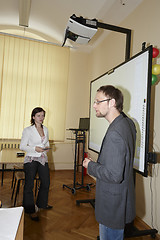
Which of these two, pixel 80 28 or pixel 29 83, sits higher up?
pixel 80 28

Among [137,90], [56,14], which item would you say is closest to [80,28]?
[137,90]

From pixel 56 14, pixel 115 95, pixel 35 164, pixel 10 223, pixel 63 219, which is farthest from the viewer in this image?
pixel 56 14

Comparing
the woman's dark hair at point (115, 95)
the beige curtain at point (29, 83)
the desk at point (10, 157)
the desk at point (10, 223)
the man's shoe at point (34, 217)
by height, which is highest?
the beige curtain at point (29, 83)

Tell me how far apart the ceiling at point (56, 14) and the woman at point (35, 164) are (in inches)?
89.0

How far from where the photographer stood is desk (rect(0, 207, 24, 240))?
793mm

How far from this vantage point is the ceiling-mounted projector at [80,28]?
7.65 ft

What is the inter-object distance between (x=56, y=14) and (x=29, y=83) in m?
1.82

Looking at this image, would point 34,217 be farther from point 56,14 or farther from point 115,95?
point 56,14

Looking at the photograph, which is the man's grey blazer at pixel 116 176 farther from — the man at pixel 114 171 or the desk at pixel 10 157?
the desk at pixel 10 157

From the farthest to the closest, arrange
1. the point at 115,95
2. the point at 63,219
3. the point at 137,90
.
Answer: the point at 63,219, the point at 137,90, the point at 115,95

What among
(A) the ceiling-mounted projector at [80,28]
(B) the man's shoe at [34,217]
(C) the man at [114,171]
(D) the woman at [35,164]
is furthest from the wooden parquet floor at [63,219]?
(A) the ceiling-mounted projector at [80,28]

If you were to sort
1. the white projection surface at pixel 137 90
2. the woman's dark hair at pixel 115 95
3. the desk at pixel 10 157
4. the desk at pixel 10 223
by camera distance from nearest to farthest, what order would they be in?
the desk at pixel 10 223, the woman's dark hair at pixel 115 95, the white projection surface at pixel 137 90, the desk at pixel 10 157

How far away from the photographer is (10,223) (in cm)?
89

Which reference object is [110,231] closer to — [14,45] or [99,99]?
[99,99]
